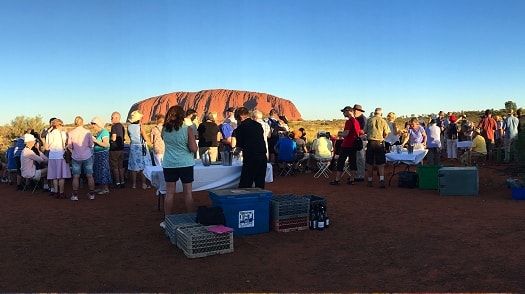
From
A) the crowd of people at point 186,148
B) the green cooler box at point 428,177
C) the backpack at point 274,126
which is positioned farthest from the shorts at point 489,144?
the backpack at point 274,126

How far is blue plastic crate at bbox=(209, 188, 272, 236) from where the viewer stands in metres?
5.28

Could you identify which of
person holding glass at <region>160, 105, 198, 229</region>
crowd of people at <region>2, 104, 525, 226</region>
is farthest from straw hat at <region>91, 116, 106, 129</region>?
person holding glass at <region>160, 105, 198, 229</region>

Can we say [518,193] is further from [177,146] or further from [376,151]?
[177,146]

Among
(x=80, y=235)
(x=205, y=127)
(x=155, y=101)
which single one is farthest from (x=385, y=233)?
(x=155, y=101)

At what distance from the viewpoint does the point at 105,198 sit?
8414 millimetres

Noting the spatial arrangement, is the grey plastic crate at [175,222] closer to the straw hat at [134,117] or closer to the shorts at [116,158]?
the straw hat at [134,117]

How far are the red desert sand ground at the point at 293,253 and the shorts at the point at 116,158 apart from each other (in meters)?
1.94

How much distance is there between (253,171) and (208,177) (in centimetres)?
61

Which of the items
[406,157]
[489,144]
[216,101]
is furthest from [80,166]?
[216,101]

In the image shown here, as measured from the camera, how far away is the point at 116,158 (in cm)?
934

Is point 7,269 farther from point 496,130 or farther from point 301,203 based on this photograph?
point 496,130

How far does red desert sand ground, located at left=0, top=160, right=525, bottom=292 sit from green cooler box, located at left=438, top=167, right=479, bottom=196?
0.58 meters

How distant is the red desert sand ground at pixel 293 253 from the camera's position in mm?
3807

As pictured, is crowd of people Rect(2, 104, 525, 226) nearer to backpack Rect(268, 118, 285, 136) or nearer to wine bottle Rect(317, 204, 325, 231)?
backpack Rect(268, 118, 285, 136)
